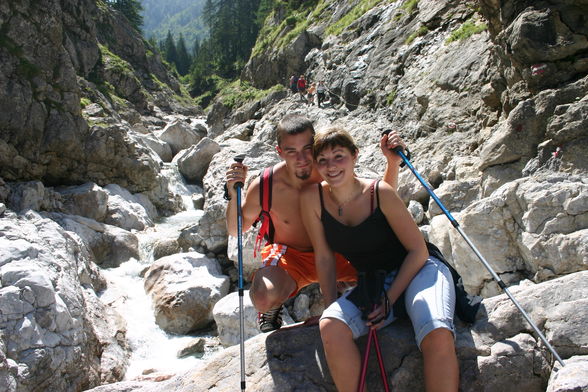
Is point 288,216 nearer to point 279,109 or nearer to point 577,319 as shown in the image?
point 577,319

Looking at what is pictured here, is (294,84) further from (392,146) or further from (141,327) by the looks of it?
(392,146)

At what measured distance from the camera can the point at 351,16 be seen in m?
33.8

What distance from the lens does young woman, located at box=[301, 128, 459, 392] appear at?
3115 millimetres

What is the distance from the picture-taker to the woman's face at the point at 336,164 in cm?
371

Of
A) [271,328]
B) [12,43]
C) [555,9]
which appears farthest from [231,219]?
[12,43]

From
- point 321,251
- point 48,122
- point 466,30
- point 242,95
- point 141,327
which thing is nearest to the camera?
point 321,251

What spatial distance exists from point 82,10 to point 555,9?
36.2 meters

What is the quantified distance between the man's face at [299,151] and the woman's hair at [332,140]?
38cm

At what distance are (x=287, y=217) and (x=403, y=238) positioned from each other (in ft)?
4.58

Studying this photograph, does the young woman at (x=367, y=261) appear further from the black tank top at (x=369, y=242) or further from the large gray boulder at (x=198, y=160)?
the large gray boulder at (x=198, y=160)

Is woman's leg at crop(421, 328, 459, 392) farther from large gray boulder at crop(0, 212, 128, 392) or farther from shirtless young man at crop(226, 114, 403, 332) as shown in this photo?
large gray boulder at crop(0, 212, 128, 392)

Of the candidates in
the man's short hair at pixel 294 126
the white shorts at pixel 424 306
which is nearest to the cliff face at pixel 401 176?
the white shorts at pixel 424 306

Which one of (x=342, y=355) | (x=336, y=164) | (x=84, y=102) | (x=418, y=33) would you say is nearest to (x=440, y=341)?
(x=342, y=355)

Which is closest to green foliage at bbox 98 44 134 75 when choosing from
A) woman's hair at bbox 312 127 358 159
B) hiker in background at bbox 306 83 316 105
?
hiker in background at bbox 306 83 316 105
